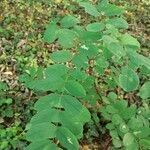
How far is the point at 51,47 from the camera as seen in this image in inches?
211

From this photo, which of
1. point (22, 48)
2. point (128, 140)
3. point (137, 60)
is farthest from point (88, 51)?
point (22, 48)

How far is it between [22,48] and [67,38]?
9.45 feet

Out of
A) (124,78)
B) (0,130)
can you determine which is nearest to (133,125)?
(124,78)

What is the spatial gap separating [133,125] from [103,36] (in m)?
0.77

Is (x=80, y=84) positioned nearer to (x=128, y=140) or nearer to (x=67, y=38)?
(x=67, y=38)

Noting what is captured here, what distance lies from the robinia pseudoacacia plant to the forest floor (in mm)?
959

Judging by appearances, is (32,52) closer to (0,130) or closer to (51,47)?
(51,47)

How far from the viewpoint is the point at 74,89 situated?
81.9 inches

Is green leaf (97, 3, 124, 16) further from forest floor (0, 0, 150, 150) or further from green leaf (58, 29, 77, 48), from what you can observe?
forest floor (0, 0, 150, 150)

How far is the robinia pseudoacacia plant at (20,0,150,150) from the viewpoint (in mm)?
1918

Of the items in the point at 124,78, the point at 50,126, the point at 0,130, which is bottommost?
the point at 0,130

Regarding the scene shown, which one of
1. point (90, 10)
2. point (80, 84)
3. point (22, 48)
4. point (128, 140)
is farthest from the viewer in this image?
point (22, 48)

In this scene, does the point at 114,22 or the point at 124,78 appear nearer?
the point at 124,78

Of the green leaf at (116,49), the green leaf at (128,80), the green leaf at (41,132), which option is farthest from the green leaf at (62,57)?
the green leaf at (41,132)
